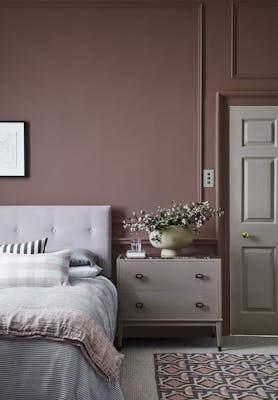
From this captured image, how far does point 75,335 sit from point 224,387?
3.96 ft

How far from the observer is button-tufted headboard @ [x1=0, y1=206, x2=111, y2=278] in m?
4.09

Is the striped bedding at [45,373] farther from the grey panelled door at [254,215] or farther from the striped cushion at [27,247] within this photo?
the grey panelled door at [254,215]

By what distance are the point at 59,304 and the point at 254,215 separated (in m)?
2.10

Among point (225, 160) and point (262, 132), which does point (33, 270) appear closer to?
point (225, 160)

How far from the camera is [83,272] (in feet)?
12.1

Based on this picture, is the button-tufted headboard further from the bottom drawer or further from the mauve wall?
the bottom drawer

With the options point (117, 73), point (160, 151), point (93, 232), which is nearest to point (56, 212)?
point (93, 232)

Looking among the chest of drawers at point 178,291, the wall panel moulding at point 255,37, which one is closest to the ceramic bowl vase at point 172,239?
the chest of drawers at point 178,291

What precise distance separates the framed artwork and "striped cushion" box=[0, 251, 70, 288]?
0.94m

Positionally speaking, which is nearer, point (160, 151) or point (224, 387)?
point (224, 387)

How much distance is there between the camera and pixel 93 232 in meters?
4.10

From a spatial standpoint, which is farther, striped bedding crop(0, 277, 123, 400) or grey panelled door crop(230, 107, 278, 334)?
grey panelled door crop(230, 107, 278, 334)

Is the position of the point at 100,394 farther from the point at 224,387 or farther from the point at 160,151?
the point at 160,151

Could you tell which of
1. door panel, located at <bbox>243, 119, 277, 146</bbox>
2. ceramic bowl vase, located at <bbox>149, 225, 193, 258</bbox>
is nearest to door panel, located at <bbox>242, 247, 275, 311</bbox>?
ceramic bowl vase, located at <bbox>149, 225, 193, 258</bbox>
